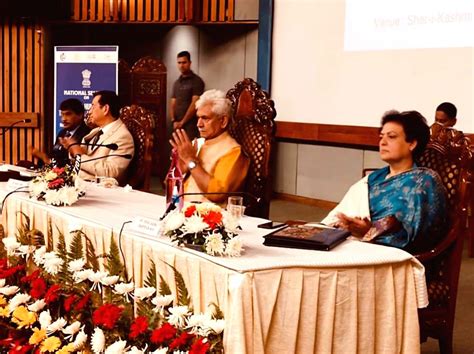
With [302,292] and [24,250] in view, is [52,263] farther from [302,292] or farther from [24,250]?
[302,292]

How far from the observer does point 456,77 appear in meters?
6.82

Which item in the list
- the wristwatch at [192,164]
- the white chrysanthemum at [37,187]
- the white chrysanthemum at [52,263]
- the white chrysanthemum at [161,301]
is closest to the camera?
the white chrysanthemum at [161,301]

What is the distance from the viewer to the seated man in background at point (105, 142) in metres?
4.82

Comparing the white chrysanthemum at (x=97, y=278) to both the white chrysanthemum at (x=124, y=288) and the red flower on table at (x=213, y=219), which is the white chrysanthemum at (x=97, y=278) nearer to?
the white chrysanthemum at (x=124, y=288)

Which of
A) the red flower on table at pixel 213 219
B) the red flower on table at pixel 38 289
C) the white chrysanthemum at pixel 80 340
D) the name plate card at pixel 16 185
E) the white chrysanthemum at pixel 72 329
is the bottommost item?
the white chrysanthemum at pixel 80 340

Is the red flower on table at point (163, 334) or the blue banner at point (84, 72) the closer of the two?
the red flower on table at point (163, 334)

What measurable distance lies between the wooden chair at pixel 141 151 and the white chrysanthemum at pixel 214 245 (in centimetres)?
250

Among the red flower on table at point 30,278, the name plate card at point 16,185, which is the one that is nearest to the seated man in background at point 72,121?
the name plate card at point 16,185

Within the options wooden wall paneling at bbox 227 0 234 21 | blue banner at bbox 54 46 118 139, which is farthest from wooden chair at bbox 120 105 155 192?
wooden wall paneling at bbox 227 0 234 21

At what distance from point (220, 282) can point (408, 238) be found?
112 centimetres

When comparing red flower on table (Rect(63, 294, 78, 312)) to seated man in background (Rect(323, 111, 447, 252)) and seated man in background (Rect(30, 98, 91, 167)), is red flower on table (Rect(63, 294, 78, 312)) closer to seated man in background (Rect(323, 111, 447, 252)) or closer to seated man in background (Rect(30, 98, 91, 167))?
seated man in background (Rect(323, 111, 447, 252))

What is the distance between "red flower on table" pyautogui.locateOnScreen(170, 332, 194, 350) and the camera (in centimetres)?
226

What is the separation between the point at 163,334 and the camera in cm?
229

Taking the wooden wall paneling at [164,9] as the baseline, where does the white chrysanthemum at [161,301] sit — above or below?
below
